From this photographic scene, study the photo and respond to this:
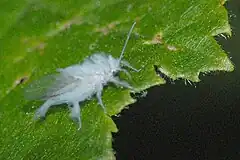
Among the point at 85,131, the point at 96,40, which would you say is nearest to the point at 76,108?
the point at 85,131

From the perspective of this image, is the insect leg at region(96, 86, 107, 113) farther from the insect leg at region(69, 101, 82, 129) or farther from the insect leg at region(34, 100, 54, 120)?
the insect leg at region(34, 100, 54, 120)

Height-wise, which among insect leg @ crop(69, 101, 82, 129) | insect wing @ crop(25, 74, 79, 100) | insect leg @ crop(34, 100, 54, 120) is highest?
insect wing @ crop(25, 74, 79, 100)

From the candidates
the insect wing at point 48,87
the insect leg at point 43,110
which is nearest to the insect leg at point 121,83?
the insect wing at point 48,87

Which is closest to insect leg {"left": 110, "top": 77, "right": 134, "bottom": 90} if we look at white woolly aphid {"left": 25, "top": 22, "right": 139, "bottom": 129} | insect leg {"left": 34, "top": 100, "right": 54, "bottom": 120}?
white woolly aphid {"left": 25, "top": 22, "right": 139, "bottom": 129}

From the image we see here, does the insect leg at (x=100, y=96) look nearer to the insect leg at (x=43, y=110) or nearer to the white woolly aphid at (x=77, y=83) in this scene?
the white woolly aphid at (x=77, y=83)

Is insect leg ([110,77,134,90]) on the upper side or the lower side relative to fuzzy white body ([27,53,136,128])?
lower

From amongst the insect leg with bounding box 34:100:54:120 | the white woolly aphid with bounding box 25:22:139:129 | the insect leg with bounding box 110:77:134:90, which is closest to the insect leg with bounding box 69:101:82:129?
the white woolly aphid with bounding box 25:22:139:129

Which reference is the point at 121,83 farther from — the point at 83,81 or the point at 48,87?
the point at 48,87
